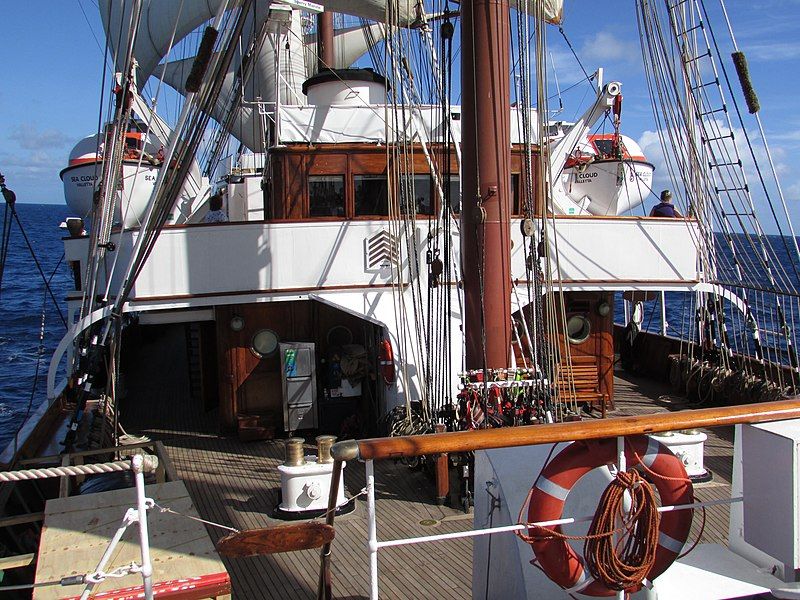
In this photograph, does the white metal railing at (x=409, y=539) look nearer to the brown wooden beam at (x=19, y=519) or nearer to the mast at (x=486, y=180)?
the brown wooden beam at (x=19, y=519)

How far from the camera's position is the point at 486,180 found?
306 inches

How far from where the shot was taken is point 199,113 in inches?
280

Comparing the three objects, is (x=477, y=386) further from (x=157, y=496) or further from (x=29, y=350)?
(x=29, y=350)

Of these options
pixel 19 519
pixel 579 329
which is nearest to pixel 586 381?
pixel 579 329

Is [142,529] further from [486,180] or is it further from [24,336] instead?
[24,336]

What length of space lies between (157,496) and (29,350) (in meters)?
26.1

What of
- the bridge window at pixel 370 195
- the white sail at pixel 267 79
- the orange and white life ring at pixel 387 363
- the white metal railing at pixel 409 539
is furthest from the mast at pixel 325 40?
the white metal railing at pixel 409 539

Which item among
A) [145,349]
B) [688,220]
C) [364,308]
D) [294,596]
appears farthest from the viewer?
[145,349]

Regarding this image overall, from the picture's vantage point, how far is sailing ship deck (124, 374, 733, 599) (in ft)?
18.9

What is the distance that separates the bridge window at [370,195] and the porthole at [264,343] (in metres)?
2.22

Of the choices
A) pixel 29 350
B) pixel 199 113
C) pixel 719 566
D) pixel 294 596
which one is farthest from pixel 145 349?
pixel 719 566

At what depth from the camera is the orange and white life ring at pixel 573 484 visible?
3090mm

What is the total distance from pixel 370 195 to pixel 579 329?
13.1 ft

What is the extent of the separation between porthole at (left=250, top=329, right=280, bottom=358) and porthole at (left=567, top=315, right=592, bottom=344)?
464cm
